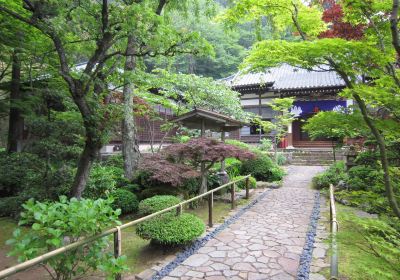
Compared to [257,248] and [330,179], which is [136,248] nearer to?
[257,248]

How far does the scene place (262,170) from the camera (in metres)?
13.7

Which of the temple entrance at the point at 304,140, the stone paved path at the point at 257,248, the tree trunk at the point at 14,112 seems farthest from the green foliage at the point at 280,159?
the tree trunk at the point at 14,112

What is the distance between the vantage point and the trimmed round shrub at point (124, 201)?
26.7 feet

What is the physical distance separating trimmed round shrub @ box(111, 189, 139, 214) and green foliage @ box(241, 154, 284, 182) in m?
6.82

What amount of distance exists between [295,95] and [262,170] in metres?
9.91

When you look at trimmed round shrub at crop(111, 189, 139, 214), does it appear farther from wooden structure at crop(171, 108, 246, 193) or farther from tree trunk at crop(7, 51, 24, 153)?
tree trunk at crop(7, 51, 24, 153)

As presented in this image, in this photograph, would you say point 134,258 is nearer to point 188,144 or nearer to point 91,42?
point 188,144

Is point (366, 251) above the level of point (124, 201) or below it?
above

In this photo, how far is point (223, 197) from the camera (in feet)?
33.6

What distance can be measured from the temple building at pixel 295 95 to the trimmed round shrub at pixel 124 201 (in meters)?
13.3

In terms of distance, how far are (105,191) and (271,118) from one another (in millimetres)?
16612

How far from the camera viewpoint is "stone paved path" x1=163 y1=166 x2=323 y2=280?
4.57m

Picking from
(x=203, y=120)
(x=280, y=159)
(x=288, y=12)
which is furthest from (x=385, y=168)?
(x=280, y=159)

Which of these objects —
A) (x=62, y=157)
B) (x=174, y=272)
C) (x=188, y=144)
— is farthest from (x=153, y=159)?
(x=174, y=272)
